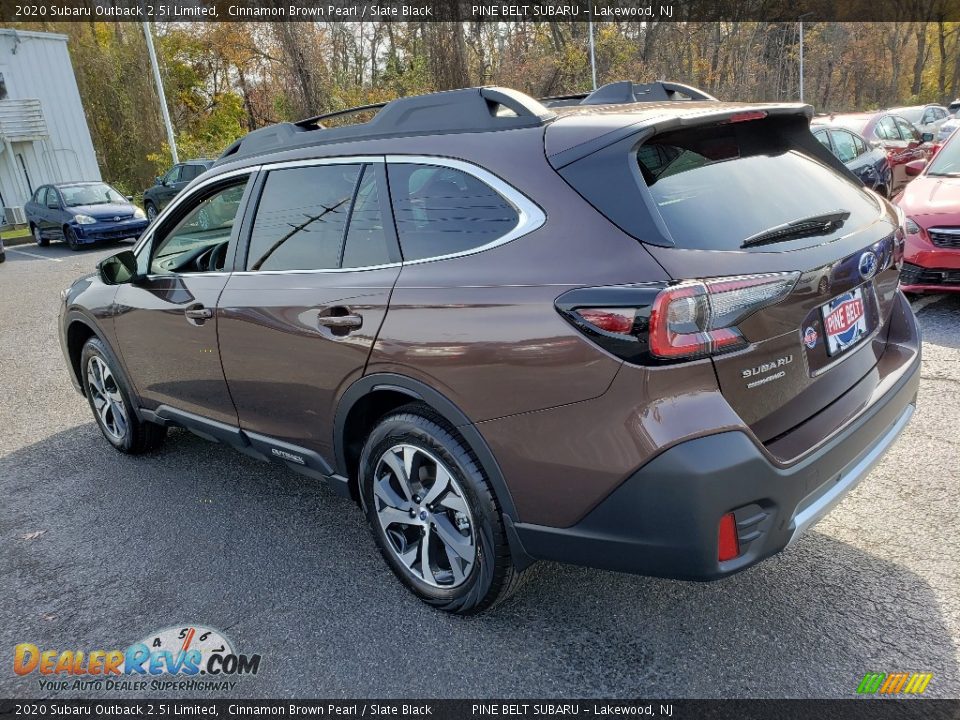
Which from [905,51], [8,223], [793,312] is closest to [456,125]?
[793,312]

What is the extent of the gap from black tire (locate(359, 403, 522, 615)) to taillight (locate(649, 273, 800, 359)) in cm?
84

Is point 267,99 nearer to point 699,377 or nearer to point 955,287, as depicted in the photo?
point 955,287

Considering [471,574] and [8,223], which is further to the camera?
[8,223]

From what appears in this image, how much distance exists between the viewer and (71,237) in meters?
16.7

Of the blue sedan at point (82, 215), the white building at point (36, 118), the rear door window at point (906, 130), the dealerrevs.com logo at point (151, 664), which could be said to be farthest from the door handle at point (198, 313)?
the white building at point (36, 118)

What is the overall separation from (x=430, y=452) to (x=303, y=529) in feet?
4.15

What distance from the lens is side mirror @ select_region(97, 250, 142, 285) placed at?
13.6 ft

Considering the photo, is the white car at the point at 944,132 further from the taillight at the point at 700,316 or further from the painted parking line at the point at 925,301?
the taillight at the point at 700,316

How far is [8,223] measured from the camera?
2620cm

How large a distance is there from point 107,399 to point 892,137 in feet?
41.6

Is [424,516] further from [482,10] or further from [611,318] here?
[482,10]

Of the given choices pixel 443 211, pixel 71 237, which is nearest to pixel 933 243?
pixel 443 211

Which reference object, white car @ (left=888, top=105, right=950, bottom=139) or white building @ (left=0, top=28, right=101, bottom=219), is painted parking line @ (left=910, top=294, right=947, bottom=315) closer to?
white car @ (left=888, top=105, right=950, bottom=139)

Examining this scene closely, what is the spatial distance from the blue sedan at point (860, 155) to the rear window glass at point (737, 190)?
339 inches
